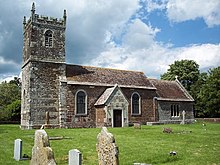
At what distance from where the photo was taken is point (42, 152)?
27.1 ft

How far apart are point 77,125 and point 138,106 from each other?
985 centimetres

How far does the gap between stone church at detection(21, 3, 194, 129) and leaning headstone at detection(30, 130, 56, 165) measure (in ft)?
78.6

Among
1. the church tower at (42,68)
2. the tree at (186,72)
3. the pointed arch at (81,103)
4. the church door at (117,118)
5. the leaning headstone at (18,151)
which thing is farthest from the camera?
the tree at (186,72)

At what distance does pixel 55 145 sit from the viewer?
655 inches

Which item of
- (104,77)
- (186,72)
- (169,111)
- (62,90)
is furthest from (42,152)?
(186,72)

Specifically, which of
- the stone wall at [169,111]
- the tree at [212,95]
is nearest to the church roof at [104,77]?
the stone wall at [169,111]

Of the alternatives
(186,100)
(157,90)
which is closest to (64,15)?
(157,90)

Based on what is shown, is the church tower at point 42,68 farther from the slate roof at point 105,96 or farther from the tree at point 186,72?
the tree at point 186,72

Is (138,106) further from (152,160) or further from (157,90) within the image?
(152,160)

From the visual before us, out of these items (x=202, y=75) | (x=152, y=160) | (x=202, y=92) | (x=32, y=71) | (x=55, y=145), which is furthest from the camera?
(x=202, y=75)

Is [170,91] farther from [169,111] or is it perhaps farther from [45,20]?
[45,20]

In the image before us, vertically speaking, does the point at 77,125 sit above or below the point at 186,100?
below

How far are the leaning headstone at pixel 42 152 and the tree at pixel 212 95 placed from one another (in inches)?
2055

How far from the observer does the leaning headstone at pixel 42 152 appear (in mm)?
7986
